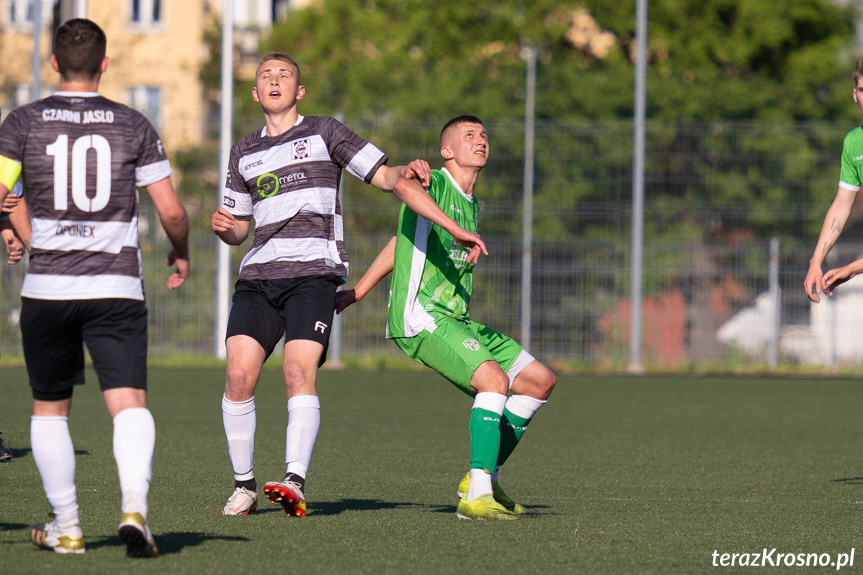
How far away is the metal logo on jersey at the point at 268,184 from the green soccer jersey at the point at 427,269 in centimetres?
63

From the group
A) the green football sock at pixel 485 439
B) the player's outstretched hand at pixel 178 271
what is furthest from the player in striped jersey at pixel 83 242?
the green football sock at pixel 485 439

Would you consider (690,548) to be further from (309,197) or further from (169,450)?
(169,450)

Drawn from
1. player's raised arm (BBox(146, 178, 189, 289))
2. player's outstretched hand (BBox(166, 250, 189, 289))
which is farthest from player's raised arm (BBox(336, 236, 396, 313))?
player's raised arm (BBox(146, 178, 189, 289))

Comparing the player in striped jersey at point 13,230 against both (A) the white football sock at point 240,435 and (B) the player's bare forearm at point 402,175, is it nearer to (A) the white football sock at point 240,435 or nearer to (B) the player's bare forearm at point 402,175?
(A) the white football sock at point 240,435

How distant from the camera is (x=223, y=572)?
14.3ft

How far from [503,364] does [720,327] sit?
12497 millimetres

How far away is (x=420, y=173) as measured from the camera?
5.65 meters

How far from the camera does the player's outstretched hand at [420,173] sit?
565cm

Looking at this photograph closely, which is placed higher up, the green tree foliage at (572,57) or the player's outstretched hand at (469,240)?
the green tree foliage at (572,57)

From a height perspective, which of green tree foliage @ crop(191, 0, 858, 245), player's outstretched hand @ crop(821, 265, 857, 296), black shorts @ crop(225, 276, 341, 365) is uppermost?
green tree foliage @ crop(191, 0, 858, 245)

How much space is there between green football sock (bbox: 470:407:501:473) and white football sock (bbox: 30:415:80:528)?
6.37ft

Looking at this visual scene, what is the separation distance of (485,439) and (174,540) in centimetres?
156

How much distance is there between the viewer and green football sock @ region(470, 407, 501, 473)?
584 cm

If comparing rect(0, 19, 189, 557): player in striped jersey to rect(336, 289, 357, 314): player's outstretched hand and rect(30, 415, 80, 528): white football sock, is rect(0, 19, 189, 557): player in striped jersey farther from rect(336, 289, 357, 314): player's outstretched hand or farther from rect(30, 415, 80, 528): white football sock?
rect(336, 289, 357, 314): player's outstretched hand
